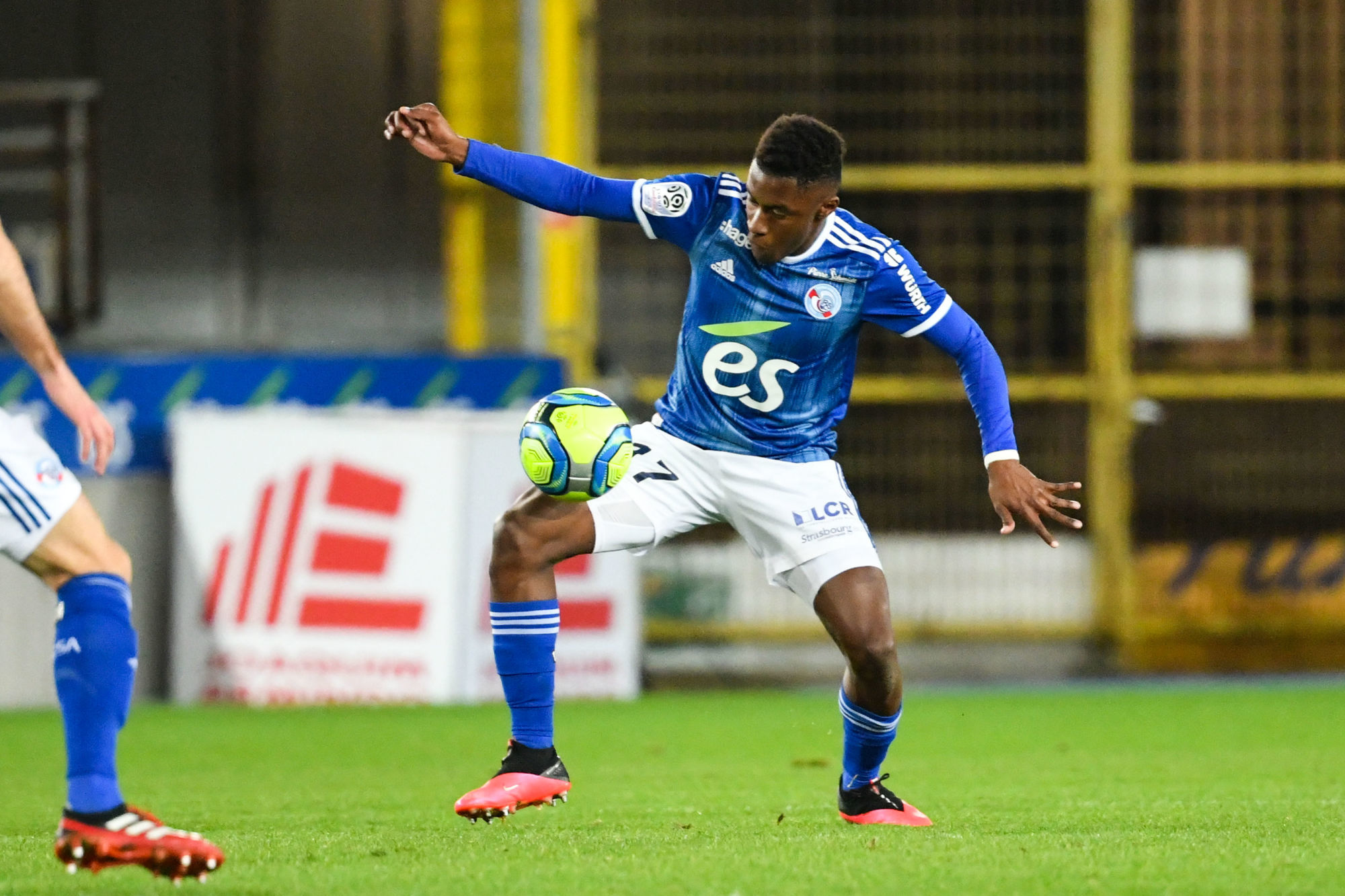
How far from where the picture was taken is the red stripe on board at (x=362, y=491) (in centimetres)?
1023

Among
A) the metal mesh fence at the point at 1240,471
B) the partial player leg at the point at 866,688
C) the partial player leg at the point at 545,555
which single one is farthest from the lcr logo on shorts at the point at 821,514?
the metal mesh fence at the point at 1240,471

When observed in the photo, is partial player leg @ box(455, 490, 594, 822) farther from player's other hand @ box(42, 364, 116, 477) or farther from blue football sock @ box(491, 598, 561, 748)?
player's other hand @ box(42, 364, 116, 477)

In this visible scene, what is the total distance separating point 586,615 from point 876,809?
17.3ft

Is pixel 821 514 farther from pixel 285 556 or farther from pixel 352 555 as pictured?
pixel 285 556

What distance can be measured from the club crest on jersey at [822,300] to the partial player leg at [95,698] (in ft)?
6.68

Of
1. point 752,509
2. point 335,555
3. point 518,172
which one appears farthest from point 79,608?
point 335,555

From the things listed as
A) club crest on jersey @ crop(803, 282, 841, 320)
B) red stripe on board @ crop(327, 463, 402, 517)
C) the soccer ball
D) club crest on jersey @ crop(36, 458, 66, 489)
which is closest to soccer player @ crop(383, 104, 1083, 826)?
club crest on jersey @ crop(803, 282, 841, 320)

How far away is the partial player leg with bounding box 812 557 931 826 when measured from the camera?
5.23 metres

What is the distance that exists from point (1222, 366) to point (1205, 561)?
4.22ft

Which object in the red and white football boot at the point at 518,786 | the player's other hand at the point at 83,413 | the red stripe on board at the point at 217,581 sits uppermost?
the player's other hand at the point at 83,413

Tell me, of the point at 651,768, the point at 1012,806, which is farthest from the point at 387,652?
the point at 1012,806

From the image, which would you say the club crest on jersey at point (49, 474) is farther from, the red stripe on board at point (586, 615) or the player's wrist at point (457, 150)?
the red stripe on board at point (586, 615)

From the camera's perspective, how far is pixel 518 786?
5121mm

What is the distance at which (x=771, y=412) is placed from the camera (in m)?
5.45
